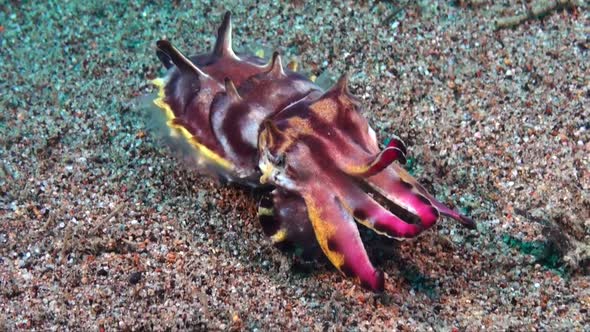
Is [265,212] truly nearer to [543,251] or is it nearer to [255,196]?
[255,196]

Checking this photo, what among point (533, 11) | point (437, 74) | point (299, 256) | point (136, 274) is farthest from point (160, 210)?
point (533, 11)

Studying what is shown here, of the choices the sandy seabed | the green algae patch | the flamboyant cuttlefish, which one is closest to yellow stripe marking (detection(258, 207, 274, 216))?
the flamboyant cuttlefish

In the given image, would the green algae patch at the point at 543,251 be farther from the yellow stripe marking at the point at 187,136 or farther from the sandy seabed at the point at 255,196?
the yellow stripe marking at the point at 187,136

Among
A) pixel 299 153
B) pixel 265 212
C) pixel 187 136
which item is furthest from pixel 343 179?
pixel 187 136

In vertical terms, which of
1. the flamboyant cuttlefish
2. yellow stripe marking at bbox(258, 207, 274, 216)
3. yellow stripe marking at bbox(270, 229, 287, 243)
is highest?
the flamboyant cuttlefish

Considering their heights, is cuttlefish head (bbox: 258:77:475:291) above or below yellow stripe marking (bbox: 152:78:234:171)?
above

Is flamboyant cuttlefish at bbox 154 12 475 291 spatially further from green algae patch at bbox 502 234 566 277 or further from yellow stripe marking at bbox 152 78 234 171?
green algae patch at bbox 502 234 566 277
